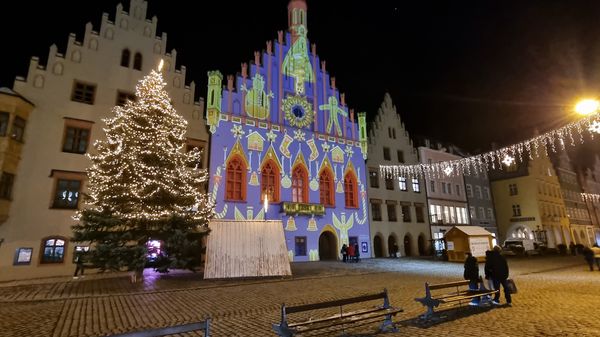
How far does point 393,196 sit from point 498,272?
80.2ft

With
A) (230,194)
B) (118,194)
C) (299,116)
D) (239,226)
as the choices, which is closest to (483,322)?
(239,226)

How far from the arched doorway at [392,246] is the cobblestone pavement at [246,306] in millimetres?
16454

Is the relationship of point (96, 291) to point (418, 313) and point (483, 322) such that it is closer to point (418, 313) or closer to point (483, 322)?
point (418, 313)

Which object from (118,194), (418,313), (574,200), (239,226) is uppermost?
(574,200)

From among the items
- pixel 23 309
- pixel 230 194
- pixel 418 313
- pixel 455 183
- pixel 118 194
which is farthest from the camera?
pixel 455 183

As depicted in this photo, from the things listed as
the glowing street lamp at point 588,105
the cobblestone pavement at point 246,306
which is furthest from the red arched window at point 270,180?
the glowing street lamp at point 588,105

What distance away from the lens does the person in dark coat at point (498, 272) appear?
30.3 feet

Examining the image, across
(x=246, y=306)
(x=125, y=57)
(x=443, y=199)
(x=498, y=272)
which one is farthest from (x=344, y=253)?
(x=125, y=57)

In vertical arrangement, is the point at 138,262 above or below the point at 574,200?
below

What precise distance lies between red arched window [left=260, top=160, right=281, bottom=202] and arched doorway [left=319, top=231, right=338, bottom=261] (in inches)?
251

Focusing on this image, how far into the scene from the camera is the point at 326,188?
28953 millimetres

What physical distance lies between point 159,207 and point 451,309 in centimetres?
1324

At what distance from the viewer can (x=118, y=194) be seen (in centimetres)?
1508

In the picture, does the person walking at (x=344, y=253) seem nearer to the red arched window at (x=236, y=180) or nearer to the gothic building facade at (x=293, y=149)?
the gothic building facade at (x=293, y=149)
